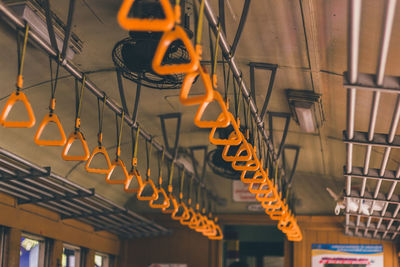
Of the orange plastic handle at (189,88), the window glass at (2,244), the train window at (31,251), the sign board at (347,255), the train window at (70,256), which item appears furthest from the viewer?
the sign board at (347,255)

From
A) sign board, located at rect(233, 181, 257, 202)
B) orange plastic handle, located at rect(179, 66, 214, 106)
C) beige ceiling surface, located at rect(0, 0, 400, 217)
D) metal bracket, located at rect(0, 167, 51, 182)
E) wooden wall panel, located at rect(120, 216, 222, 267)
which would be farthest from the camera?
sign board, located at rect(233, 181, 257, 202)

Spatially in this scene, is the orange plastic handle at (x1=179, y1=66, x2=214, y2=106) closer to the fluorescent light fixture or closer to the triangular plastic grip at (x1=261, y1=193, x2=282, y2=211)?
the triangular plastic grip at (x1=261, y1=193, x2=282, y2=211)

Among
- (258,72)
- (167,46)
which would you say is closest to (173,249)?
(258,72)

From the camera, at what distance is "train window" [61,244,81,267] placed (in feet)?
40.5

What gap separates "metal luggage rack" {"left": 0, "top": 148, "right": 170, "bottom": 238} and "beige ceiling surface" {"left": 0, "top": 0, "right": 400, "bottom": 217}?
57 cm

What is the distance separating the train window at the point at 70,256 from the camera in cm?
1236

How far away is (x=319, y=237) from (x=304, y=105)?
684 cm

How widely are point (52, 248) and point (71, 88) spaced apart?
3930 millimetres

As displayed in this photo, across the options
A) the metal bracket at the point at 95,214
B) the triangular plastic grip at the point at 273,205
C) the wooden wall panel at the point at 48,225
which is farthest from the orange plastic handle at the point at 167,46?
the metal bracket at the point at 95,214

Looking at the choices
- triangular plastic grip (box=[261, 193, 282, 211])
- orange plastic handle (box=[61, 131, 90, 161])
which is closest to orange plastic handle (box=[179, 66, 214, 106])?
orange plastic handle (box=[61, 131, 90, 161])

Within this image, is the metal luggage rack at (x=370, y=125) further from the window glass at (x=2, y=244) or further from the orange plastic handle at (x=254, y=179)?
the window glass at (x=2, y=244)

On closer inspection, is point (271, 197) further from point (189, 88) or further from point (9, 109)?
point (189, 88)

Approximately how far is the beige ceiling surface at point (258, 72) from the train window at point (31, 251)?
1.19 metres

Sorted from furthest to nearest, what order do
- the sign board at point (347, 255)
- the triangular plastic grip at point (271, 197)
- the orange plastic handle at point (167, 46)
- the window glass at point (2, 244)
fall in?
the sign board at point (347, 255)
the window glass at point (2, 244)
the triangular plastic grip at point (271, 197)
the orange plastic handle at point (167, 46)
